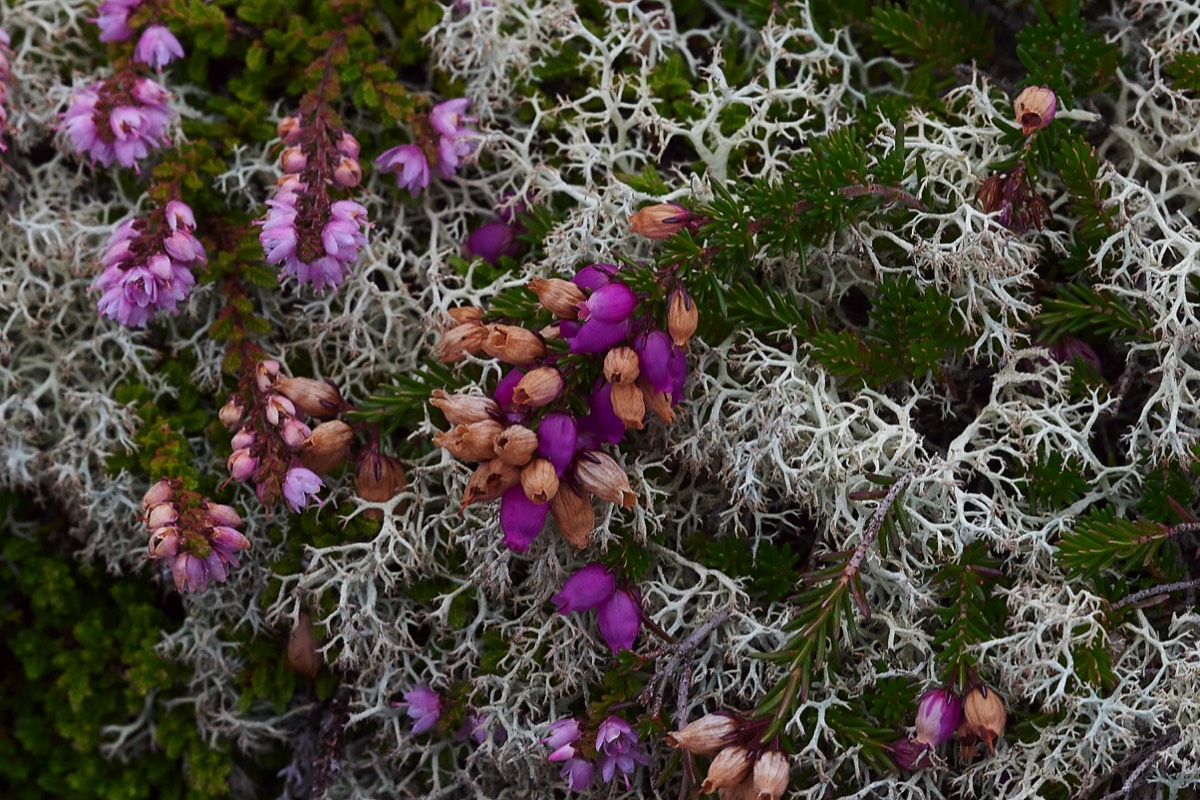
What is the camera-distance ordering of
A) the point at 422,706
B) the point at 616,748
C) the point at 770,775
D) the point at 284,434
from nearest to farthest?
1. the point at 770,775
2. the point at 616,748
3. the point at 284,434
4. the point at 422,706

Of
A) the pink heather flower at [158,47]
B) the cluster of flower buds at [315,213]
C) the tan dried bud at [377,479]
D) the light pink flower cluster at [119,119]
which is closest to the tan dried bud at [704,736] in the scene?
the tan dried bud at [377,479]

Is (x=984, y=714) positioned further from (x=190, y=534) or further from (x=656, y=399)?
(x=190, y=534)

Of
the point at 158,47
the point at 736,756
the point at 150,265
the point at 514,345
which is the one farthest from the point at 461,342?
the point at 158,47

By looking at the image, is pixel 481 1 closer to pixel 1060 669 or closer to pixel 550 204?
pixel 550 204

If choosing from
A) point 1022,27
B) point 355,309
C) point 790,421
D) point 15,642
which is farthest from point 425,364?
point 1022,27

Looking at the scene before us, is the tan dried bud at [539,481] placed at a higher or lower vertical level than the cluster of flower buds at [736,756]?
higher

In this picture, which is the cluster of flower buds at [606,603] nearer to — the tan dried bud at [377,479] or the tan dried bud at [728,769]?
the tan dried bud at [728,769]
